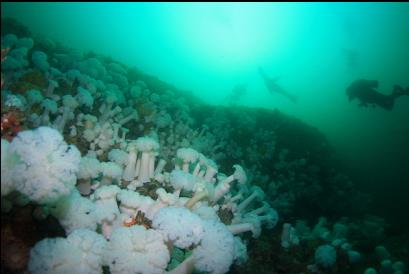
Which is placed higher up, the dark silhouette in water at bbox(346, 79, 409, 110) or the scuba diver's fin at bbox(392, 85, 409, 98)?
the scuba diver's fin at bbox(392, 85, 409, 98)

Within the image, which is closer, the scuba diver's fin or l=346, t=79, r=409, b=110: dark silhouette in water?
the scuba diver's fin

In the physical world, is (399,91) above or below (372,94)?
above

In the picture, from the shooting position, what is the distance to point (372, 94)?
67.5 feet

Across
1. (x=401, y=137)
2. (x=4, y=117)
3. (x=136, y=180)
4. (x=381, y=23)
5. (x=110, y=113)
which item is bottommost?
(x=136, y=180)

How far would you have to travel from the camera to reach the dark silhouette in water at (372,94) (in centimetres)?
2031

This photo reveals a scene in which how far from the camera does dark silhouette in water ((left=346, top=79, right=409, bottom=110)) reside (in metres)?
20.3

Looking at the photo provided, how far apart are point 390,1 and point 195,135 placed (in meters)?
93.3

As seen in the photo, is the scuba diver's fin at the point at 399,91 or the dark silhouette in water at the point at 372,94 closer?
the scuba diver's fin at the point at 399,91

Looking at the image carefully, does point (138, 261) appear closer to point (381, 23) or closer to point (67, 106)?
point (67, 106)

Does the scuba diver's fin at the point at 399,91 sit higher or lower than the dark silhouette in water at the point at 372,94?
higher

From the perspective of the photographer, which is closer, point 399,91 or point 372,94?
point 399,91

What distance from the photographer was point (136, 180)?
16.4 feet

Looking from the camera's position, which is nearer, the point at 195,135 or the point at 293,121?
the point at 195,135

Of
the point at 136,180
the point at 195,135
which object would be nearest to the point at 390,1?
the point at 195,135
